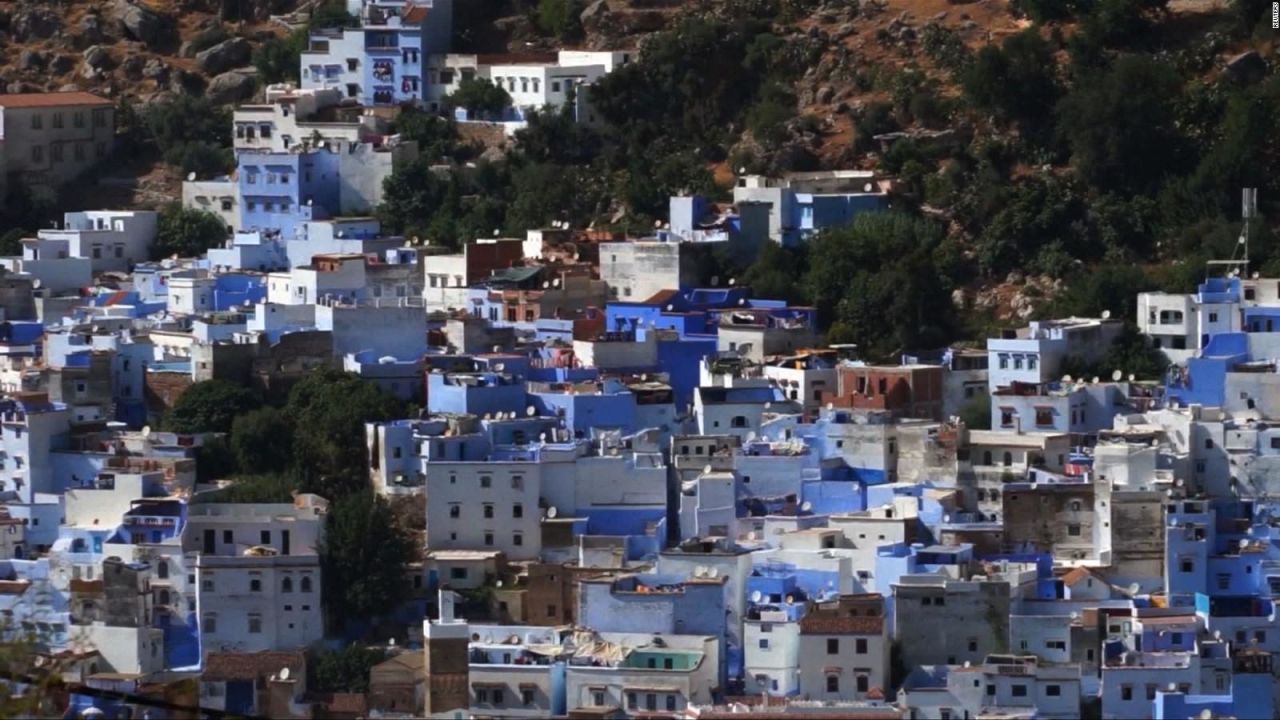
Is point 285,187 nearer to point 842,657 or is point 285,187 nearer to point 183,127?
point 183,127

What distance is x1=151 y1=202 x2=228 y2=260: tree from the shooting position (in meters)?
42.3

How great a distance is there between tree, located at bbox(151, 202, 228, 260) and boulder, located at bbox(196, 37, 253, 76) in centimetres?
468

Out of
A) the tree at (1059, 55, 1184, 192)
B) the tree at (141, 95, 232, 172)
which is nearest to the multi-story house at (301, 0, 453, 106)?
the tree at (141, 95, 232, 172)

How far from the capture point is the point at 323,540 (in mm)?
31703

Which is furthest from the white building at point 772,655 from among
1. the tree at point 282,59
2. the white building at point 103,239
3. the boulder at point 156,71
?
the boulder at point 156,71

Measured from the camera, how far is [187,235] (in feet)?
139

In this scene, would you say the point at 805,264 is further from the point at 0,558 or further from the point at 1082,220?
the point at 0,558

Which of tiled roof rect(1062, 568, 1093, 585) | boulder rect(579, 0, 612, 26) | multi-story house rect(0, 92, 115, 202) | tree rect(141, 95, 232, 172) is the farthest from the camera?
tree rect(141, 95, 232, 172)

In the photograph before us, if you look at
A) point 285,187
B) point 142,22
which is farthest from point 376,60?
point 142,22

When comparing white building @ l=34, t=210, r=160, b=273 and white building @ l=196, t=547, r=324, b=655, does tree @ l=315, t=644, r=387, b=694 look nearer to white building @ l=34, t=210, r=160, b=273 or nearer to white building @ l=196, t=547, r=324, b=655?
white building @ l=196, t=547, r=324, b=655

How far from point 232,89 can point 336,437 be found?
13163 millimetres

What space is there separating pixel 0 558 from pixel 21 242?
9583mm

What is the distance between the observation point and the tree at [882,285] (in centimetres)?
3731

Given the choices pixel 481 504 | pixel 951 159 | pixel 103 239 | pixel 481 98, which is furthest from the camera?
pixel 481 98
